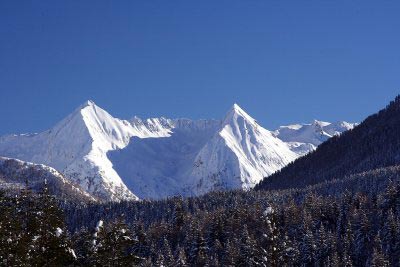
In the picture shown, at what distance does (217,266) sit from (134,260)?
8894 centimetres

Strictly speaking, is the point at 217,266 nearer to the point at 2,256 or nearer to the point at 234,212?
the point at 234,212

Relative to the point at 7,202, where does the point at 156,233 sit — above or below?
above

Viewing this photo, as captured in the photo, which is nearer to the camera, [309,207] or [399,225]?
[399,225]

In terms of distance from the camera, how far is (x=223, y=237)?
15612 centimetres

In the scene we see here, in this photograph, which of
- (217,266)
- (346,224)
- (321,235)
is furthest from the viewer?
(346,224)

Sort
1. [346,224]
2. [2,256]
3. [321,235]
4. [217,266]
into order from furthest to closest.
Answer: [346,224] → [321,235] → [217,266] → [2,256]

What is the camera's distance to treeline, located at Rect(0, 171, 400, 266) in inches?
1155

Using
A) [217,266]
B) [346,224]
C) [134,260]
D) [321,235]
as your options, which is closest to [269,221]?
[134,260]

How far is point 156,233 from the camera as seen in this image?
Answer: 594ft

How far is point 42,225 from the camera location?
103 ft

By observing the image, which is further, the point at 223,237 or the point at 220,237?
the point at 223,237

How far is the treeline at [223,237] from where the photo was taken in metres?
29.3

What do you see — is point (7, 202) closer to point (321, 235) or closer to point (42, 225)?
point (42, 225)

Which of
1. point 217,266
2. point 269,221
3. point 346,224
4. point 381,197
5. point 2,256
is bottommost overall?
point 269,221
